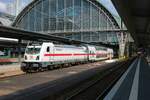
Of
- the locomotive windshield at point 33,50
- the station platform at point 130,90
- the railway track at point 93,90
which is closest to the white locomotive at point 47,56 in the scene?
the locomotive windshield at point 33,50

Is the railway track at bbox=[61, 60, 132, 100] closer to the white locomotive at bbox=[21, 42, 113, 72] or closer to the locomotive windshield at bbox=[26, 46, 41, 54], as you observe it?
the white locomotive at bbox=[21, 42, 113, 72]

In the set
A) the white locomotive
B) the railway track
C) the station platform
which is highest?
the white locomotive

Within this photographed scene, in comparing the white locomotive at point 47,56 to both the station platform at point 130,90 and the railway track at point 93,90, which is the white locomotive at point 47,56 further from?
the station platform at point 130,90

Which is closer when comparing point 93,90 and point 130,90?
point 130,90

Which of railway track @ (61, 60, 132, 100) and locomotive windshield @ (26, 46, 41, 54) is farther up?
locomotive windshield @ (26, 46, 41, 54)

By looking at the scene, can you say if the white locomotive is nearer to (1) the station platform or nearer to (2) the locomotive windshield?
(2) the locomotive windshield

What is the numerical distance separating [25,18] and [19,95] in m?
118

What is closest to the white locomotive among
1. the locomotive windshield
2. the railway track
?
the locomotive windshield

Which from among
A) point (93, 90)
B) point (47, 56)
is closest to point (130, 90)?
point (93, 90)

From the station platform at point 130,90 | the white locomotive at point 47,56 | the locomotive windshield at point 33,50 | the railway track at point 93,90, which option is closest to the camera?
the station platform at point 130,90

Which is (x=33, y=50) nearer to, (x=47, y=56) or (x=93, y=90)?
(x=47, y=56)

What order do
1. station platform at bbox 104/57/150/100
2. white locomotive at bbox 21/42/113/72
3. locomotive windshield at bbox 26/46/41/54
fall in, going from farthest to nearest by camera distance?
locomotive windshield at bbox 26/46/41/54 < white locomotive at bbox 21/42/113/72 < station platform at bbox 104/57/150/100

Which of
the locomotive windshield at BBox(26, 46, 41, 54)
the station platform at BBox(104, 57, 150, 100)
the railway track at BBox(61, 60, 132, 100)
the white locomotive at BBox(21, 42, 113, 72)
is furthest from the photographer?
the locomotive windshield at BBox(26, 46, 41, 54)

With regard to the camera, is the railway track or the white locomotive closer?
the railway track
